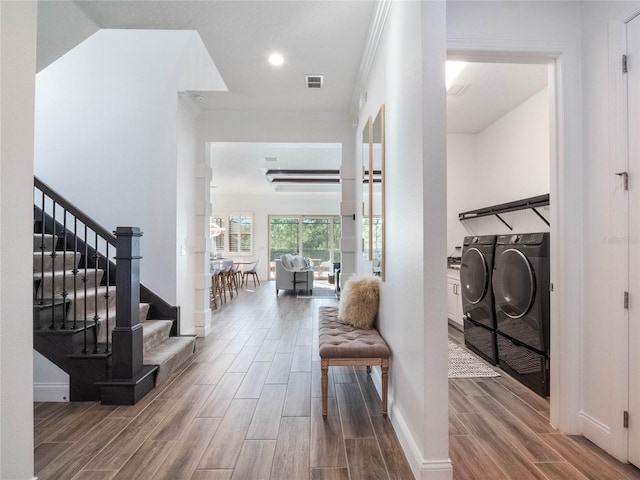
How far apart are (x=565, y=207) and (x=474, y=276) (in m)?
1.46

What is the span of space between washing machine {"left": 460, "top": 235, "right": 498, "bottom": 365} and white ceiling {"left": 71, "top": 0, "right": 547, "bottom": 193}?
1.52 metres

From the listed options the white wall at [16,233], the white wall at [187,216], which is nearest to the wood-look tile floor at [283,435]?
the white wall at [16,233]

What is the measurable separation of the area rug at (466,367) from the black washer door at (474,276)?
0.54 meters

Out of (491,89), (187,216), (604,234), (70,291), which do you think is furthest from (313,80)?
(70,291)

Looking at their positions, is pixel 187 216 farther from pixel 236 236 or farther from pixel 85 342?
pixel 236 236

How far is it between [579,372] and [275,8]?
314 cm

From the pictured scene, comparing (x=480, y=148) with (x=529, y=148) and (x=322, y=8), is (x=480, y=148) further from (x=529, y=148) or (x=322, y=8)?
(x=322, y=8)

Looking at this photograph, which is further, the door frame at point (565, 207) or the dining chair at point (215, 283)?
the dining chair at point (215, 283)

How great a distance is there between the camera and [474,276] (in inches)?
131

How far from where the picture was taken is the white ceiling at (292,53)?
2.45 metres

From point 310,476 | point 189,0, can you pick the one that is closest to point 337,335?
point 310,476

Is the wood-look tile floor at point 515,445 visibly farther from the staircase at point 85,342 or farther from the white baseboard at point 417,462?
the staircase at point 85,342

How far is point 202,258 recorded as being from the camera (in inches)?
169

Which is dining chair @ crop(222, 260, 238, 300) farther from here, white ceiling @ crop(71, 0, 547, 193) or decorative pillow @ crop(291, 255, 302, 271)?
white ceiling @ crop(71, 0, 547, 193)
